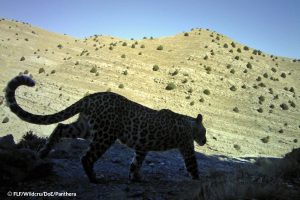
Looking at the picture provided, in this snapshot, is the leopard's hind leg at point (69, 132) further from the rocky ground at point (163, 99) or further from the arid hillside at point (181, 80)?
the arid hillside at point (181, 80)

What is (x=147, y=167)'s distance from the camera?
50.6 ft

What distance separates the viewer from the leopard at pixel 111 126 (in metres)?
11.1

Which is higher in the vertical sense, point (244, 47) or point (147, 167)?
point (244, 47)

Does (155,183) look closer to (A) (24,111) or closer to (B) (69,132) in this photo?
(B) (69,132)

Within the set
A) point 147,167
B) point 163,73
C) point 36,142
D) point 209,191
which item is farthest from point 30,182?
point 163,73

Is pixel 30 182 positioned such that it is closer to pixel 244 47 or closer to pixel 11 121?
pixel 11 121

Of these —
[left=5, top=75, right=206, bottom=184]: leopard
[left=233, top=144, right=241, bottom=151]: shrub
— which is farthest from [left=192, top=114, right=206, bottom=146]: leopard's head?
[left=233, top=144, right=241, bottom=151]: shrub

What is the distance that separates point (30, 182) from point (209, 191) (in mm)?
4397

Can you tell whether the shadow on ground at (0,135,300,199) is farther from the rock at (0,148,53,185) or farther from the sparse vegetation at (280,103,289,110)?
the sparse vegetation at (280,103,289,110)

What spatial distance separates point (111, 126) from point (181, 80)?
37.0 m

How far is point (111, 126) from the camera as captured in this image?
36.8 ft

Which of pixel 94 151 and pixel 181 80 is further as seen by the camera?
pixel 181 80

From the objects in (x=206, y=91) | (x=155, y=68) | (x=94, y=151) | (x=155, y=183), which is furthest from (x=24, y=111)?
(x=155, y=68)

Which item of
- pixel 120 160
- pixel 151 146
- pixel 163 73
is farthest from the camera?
pixel 163 73
